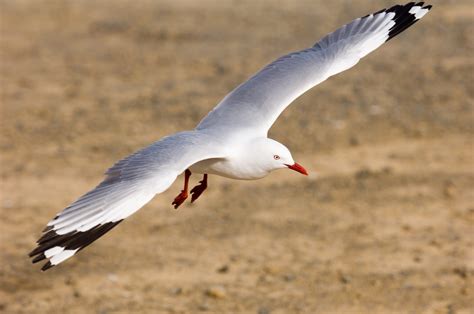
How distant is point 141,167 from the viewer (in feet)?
18.8

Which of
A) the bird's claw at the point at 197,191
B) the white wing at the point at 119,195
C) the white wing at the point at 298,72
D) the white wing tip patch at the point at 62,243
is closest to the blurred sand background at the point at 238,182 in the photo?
the bird's claw at the point at 197,191

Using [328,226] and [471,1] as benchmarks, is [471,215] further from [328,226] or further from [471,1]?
[471,1]

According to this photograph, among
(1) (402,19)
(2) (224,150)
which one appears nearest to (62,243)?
(2) (224,150)

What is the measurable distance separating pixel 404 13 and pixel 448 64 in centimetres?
459

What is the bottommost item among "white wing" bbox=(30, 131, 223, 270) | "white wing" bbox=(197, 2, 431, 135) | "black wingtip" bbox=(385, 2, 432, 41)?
"white wing" bbox=(30, 131, 223, 270)

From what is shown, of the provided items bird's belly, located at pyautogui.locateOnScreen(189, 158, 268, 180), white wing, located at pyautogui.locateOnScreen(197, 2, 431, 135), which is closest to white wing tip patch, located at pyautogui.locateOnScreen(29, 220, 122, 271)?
bird's belly, located at pyautogui.locateOnScreen(189, 158, 268, 180)

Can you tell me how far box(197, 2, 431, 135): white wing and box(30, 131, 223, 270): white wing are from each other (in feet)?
1.97

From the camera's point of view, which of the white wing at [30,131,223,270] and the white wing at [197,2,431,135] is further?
the white wing at [197,2,431,135]

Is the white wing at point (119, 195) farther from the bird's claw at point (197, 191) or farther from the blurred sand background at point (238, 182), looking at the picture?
the blurred sand background at point (238, 182)

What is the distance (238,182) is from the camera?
9.23m

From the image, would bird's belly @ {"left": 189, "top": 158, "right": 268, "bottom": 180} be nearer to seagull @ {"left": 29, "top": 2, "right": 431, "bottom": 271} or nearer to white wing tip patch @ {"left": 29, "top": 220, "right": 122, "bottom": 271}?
seagull @ {"left": 29, "top": 2, "right": 431, "bottom": 271}

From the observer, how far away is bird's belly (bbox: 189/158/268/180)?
605cm

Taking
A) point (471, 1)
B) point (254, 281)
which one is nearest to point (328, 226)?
point (254, 281)

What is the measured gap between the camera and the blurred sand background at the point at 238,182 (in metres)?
7.46
